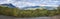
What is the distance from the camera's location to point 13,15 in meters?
1.13

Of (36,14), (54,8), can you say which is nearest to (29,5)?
(36,14)

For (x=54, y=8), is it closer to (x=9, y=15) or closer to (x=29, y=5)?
(x=29, y=5)

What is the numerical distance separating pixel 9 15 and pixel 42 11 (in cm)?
29

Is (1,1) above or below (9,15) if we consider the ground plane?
above

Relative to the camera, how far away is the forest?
3.70 feet

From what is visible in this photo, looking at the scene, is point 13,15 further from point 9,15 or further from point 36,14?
point 36,14

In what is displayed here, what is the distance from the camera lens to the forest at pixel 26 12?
1.13m

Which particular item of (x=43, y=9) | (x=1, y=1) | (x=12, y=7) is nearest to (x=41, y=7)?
(x=43, y=9)

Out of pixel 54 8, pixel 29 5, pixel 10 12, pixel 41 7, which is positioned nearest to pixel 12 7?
pixel 10 12

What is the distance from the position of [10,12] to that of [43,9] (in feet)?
0.96

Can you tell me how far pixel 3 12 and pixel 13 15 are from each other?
3.6 inches

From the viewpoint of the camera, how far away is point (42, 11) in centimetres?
114

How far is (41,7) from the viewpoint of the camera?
3.76ft

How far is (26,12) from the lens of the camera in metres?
1.13
